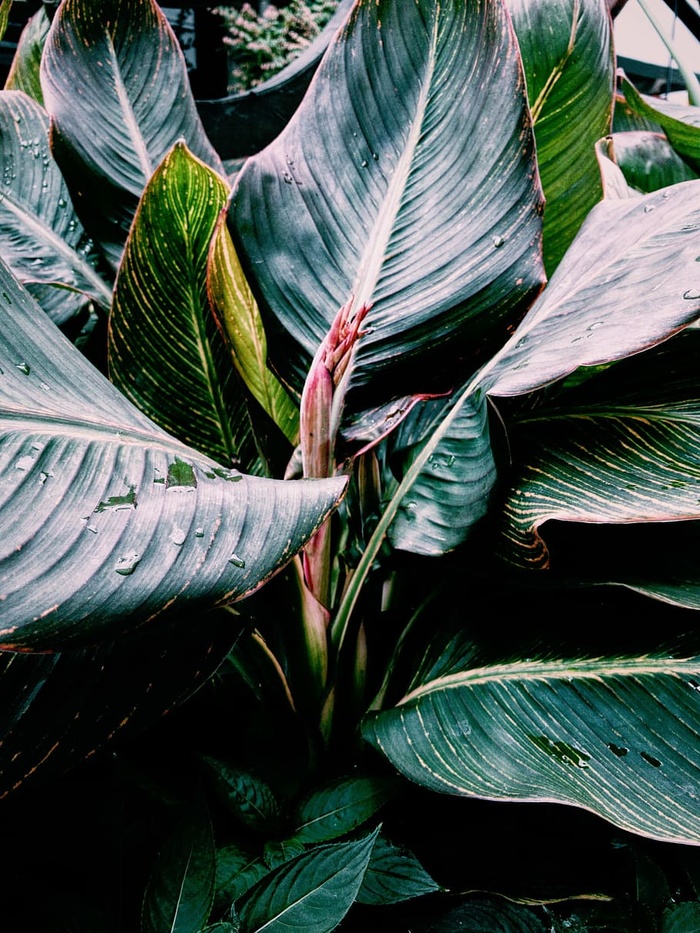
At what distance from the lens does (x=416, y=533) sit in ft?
2.02

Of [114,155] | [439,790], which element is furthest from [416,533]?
[114,155]

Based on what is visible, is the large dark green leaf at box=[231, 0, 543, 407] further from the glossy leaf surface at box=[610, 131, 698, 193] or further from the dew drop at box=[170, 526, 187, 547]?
the glossy leaf surface at box=[610, 131, 698, 193]

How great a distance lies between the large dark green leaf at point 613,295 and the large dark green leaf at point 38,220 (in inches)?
22.9

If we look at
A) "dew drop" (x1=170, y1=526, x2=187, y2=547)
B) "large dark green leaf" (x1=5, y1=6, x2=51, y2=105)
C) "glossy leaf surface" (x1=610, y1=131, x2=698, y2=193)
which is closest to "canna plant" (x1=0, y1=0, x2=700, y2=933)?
"dew drop" (x1=170, y1=526, x2=187, y2=547)

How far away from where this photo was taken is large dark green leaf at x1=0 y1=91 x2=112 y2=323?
86 cm

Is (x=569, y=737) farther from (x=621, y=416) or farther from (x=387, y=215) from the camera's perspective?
(x=387, y=215)

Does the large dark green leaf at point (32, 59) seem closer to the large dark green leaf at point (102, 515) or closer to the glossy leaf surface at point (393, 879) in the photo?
the large dark green leaf at point (102, 515)

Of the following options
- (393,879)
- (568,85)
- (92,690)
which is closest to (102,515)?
(92,690)

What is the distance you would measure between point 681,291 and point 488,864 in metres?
0.56

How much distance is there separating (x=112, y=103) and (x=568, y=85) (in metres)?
0.60

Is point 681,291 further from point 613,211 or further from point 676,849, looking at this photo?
point 676,849

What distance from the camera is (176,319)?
751mm

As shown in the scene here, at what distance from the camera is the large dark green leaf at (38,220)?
33.9 inches

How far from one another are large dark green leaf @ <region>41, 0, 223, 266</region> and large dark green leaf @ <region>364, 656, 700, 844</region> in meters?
0.71
